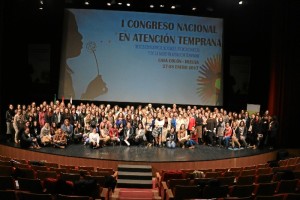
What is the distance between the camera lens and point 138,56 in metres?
18.7

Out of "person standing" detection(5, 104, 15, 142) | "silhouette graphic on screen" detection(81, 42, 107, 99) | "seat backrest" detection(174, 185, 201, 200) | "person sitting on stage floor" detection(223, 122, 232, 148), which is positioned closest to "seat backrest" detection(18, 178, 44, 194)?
"seat backrest" detection(174, 185, 201, 200)

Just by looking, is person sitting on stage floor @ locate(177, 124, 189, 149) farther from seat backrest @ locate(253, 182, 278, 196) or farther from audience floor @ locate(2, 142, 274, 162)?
seat backrest @ locate(253, 182, 278, 196)

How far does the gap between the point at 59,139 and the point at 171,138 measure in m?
4.35

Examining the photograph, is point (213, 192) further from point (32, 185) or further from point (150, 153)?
point (150, 153)

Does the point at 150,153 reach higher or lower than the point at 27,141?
lower

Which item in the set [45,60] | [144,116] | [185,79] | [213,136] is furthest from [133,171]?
[45,60]

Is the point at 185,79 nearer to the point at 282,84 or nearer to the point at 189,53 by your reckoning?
the point at 189,53

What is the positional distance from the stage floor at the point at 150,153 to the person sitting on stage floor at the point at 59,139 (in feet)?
0.77

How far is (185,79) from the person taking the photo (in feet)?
62.2

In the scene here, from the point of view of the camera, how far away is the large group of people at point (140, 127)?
50.3 feet

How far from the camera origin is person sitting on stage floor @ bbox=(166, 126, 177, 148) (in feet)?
51.4

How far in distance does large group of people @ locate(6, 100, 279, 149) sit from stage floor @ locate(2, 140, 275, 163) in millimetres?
479

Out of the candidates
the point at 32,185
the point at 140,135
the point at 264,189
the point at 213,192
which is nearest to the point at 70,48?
the point at 140,135

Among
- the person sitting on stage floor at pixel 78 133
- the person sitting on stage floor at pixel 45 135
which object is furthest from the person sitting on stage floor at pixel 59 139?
the person sitting on stage floor at pixel 78 133
